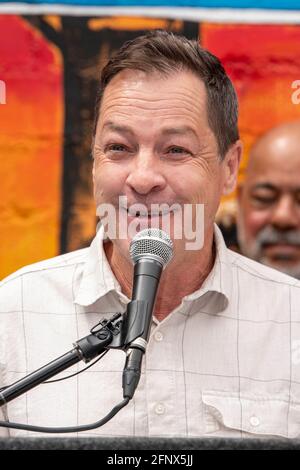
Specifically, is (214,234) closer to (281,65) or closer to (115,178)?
(115,178)

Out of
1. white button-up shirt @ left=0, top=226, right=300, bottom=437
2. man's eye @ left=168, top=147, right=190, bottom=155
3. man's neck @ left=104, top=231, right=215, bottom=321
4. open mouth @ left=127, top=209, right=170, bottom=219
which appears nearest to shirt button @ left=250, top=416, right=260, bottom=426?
white button-up shirt @ left=0, top=226, right=300, bottom=437

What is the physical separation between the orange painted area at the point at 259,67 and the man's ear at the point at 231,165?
0.43 meters

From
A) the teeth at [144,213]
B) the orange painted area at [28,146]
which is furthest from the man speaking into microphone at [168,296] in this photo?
the orange painted area at [28,146]

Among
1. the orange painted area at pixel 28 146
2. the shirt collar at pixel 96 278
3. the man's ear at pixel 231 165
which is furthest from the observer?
the orange painted area at pixel 28 146

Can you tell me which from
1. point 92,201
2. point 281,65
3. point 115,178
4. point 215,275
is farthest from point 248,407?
point 281,65

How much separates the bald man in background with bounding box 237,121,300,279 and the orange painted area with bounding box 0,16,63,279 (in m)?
0.70

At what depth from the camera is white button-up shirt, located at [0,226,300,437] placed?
205cm

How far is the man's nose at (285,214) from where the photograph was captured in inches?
108

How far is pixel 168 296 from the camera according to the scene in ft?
7.25

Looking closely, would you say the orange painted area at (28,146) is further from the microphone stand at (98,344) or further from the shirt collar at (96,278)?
the microphone stand at (98,344)

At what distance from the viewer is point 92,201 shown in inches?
108

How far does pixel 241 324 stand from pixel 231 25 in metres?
1.17

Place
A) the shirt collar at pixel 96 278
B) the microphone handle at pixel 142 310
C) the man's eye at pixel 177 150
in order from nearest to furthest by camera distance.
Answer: the microphone handle at pixel 142 310
the man's eye at pixel 177 150
the shirt collar at pixel 96 278

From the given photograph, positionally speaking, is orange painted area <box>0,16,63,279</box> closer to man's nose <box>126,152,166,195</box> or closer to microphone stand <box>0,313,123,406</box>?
man's nose <box>126,152,166,195</box>
